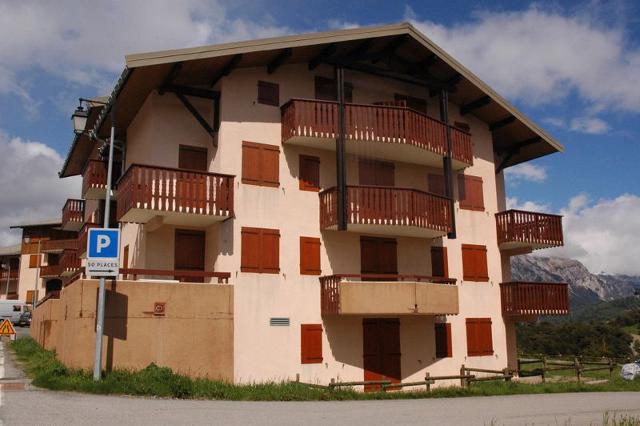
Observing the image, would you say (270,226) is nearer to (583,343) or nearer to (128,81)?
(128,81)

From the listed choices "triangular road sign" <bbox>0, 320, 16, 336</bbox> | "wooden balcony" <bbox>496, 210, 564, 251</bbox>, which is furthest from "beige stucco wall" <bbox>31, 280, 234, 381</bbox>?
"wooden balcony" <bbox>496, 210, 564, 251</bbox>

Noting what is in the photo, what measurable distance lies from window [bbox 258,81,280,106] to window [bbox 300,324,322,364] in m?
8.02

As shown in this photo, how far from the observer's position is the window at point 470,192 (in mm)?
27328

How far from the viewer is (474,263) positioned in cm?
2686

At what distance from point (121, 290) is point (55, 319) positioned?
8.31 m

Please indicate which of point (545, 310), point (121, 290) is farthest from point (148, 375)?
point (545, 310)

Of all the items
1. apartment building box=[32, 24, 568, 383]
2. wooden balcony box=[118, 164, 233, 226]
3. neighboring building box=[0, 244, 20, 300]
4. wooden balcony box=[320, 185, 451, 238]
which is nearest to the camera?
wooden balcony box=[118, 164, 233, 226]

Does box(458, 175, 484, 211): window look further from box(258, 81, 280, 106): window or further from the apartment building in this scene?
box(258, 81, 280, 106): window

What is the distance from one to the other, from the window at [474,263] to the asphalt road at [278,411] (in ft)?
28.9

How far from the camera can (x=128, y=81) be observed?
21.2 metres

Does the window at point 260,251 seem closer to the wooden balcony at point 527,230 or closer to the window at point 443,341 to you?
the window at point 443,341

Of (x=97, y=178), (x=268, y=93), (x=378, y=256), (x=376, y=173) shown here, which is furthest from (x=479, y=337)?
(x=97, y=178)

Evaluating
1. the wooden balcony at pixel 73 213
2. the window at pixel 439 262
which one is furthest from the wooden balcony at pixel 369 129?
the wooden balcony at pixel 73 213

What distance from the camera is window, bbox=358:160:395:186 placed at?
81.0 ft
